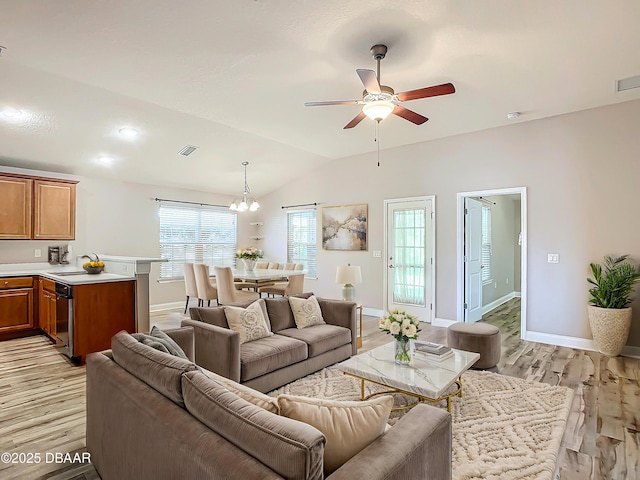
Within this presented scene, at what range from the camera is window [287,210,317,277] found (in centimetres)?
770

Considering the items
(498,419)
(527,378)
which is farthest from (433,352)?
(527,378)

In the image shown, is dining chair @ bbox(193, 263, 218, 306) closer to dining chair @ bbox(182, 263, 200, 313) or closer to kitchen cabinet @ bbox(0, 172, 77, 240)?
dining chair @ bbox(182, 263, 200, 313)

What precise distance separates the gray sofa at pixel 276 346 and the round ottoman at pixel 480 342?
111 cm

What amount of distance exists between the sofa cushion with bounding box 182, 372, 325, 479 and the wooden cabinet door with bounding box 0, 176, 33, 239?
209 inches

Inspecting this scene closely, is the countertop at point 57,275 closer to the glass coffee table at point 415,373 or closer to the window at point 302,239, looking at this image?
the glass coffee table at point 415,373

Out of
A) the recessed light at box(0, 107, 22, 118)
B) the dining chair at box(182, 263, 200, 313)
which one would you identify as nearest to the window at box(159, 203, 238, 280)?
the dining chair at box(182, 263, 200, 313)

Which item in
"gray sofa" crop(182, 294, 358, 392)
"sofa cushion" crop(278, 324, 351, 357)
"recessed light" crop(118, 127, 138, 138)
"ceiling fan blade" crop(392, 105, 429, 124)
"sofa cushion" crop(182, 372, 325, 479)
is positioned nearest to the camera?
"sofa cushion" crop(182, 372, 325, 479)

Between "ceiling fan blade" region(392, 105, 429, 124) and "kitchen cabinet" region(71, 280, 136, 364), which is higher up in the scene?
"ceiling fan blade" region(392, 105, 429, 124)

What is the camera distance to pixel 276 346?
3225mm

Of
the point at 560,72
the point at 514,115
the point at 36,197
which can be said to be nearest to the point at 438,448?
the point at 560,72

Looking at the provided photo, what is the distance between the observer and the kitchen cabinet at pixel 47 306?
4488mm

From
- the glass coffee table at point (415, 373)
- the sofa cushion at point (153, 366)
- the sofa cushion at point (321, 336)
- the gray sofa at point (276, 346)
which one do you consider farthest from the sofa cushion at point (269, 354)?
the sofa cushion at point (153, 366)

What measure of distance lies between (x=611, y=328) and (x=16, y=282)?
7.53 metres

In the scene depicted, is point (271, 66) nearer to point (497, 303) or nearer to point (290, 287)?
point (290, 287)
